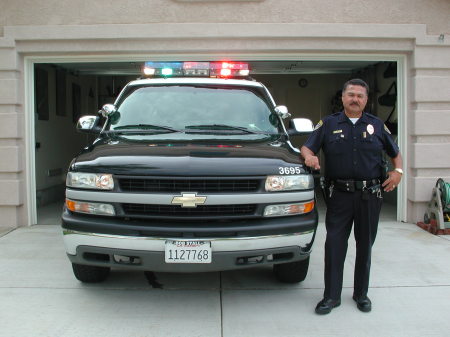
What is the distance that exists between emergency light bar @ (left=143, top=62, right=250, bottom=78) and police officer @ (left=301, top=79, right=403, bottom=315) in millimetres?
1930

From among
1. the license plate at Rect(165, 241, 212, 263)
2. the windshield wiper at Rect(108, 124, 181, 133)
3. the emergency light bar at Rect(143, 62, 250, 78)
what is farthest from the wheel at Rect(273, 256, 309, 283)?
the emergency light bar at Rect(143, 62, 250, 78)

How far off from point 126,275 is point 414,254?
342 centimetres

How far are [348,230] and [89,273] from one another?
243 cm

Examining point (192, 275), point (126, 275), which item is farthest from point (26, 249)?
point (192, 275)

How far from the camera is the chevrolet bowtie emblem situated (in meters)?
3.42

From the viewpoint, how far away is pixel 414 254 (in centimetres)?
548

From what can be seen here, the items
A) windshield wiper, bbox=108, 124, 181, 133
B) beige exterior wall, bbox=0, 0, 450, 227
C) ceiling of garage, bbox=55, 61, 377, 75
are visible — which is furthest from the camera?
ceiling of garage, bbox=55, 61, 377, 75

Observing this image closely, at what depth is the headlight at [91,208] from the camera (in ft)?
11.5

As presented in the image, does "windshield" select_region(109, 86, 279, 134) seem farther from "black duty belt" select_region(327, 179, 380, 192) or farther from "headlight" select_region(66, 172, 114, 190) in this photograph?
"black duty belt" select_region(327, 179, 380, 192)

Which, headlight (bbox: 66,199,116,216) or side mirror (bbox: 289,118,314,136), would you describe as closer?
headlight (bbox: 66,199,116,216)

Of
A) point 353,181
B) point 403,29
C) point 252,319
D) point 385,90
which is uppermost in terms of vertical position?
point 403,29

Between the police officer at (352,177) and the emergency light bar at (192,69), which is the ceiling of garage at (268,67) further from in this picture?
the police officer at (352,177)

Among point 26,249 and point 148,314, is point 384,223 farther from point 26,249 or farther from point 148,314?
point 26,249

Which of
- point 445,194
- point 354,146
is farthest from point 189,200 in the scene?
point 445,194
